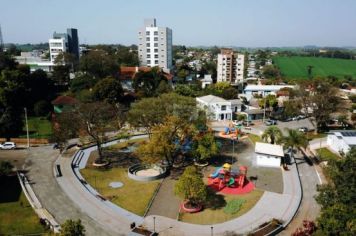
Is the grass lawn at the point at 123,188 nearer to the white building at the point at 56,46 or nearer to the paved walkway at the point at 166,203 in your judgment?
the paved walkway at the point at 166,203

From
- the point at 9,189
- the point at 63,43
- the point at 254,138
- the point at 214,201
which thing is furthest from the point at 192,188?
the point at 63,43

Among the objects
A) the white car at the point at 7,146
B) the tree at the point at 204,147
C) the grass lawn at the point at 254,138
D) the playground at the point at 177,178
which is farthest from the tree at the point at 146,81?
the tree at the point at 204,147

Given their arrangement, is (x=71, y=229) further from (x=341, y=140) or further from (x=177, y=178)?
(x=341, y=140)

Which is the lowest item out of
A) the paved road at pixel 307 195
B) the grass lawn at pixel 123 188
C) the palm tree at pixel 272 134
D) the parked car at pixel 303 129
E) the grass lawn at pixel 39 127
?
the paved road at pixel 307 195

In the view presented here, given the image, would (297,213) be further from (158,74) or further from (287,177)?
(158,74)

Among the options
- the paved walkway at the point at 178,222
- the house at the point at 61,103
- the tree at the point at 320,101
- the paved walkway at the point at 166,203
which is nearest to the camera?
the paved walkway at the point at 178,222

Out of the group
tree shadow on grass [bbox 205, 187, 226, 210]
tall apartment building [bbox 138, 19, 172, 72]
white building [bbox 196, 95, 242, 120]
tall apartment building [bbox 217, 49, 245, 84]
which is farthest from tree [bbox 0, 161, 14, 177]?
tall apartment building [bbox 217, 49, 245, 84]
